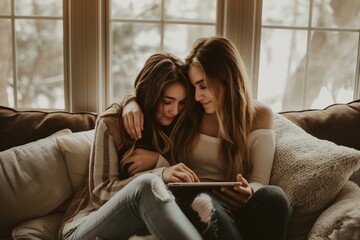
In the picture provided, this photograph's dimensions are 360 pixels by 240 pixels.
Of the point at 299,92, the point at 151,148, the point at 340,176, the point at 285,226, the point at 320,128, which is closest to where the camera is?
the point at 285,226

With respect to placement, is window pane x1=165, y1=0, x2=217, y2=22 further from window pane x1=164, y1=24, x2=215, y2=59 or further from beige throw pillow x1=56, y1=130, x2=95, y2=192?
beige throw pillow x1=56, y1=130, x2=95, y2=192

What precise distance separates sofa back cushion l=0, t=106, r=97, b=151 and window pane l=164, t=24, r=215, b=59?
2.18 ft

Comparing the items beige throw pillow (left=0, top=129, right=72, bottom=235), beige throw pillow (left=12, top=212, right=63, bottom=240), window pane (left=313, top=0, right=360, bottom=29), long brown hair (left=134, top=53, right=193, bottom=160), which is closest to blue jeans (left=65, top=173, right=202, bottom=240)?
beige throw pillow (left=12, top=212, right=63, bottom=240)

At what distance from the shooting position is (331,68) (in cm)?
250

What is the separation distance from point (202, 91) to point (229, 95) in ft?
0.44

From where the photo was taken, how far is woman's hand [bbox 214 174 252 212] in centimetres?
157

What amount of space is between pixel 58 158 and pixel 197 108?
26.6 inches

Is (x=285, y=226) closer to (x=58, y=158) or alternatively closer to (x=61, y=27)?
(x=58, y=158)

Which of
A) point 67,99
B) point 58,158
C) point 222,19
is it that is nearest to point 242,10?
point 222,19

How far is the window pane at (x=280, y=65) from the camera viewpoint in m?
2.42

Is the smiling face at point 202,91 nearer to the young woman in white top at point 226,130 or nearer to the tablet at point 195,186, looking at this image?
the young woman in white top at point 226,130

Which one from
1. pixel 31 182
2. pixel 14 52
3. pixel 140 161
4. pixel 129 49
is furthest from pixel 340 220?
pixel 14 52

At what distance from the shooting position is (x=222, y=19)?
231 centimetres

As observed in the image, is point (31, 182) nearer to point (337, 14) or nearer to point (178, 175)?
point (178, 175)
